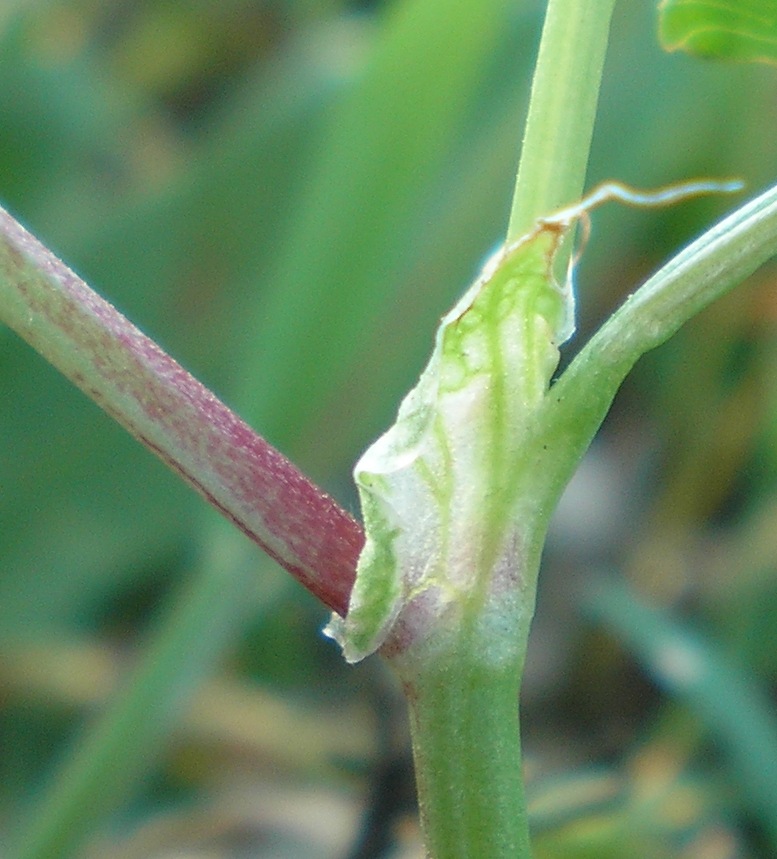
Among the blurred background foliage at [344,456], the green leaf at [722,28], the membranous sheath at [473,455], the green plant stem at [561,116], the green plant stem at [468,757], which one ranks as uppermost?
the blurred background foliage at [344,456]

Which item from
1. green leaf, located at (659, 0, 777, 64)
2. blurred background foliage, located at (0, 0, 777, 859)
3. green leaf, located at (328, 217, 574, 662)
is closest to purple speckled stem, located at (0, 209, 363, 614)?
green leaf, located at (328, 217, 574, 662)

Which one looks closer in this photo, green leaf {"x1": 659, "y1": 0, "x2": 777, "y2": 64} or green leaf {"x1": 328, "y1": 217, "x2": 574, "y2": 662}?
green leaf {"x1": 328, "y1": 217, "x2": 574, "y2": 662}

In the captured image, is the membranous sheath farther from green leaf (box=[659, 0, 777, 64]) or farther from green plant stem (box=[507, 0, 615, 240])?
green leaf (box=[659, 0, 777, 64])

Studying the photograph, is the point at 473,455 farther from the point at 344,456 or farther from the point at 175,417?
the point at 344,456

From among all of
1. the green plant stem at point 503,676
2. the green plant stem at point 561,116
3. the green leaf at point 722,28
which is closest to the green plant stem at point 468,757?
the green plant stem at point 503,676

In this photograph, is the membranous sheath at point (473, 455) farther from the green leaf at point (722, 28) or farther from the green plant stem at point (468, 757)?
the green leaf at point (722, 28)
